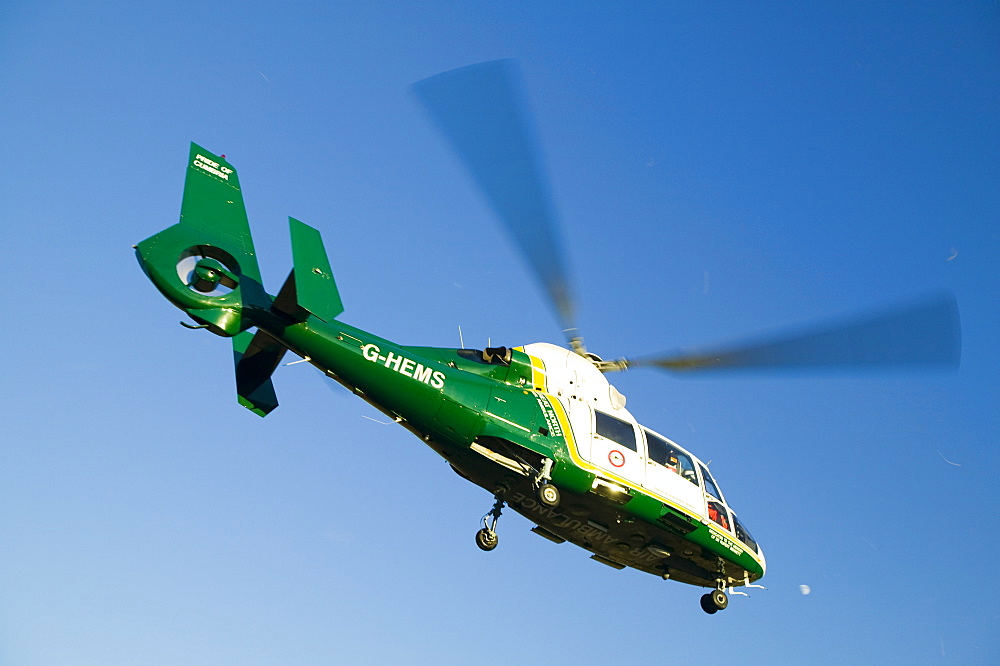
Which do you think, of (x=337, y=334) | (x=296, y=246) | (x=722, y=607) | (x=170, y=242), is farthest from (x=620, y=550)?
(x=170, y=242)

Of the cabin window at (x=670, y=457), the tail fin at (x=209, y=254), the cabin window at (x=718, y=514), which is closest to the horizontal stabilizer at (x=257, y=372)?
the tail fin at (x=209, y=254)

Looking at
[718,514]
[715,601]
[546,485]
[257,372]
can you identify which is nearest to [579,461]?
[546,485]

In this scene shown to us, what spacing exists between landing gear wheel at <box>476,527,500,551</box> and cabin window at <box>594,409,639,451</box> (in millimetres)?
3297

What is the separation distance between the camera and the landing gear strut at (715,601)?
24.0 metres

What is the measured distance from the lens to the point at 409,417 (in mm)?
20266

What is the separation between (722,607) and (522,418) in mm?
7681

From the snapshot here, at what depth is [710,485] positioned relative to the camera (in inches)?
950

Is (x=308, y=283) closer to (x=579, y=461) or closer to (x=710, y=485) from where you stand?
(x=579, y=461)

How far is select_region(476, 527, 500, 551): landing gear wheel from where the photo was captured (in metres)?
21.6

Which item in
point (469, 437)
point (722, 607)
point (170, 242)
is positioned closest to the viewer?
point (170, 242)

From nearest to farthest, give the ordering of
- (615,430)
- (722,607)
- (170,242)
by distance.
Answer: (170,242) < (615,430) < (722,607)

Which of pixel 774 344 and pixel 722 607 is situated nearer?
pixel 774 344

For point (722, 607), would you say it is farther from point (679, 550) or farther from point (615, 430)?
point (615, 430)

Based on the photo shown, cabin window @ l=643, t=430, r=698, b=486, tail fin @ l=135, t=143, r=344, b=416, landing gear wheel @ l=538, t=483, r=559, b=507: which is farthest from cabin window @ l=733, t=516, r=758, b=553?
tail fin @ l=135, t=143, r=344, b=416
